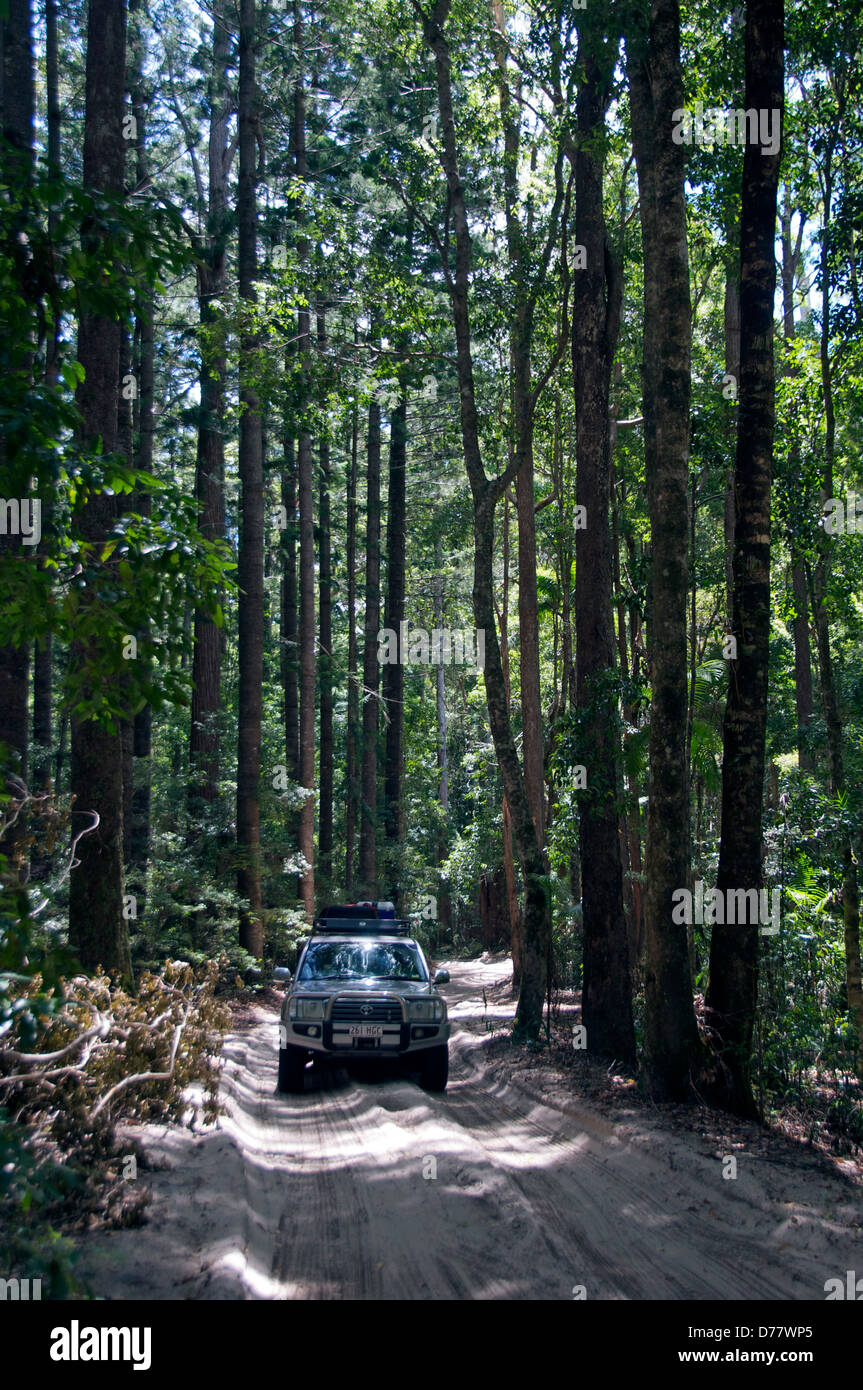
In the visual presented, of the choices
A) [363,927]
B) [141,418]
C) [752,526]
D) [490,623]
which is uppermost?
[141,418]

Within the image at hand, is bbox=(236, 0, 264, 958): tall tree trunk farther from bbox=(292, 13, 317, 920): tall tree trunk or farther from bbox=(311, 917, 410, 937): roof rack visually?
bbox=(311, 917, 410, 937): roof rack

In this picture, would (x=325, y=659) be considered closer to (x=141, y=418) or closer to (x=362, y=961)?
(x=141, y=418)

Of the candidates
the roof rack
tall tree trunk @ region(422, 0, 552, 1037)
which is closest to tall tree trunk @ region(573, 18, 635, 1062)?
tall tree trunk @ region(422, 0, 552, 1037)

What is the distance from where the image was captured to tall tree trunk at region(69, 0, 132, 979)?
962 centimetres

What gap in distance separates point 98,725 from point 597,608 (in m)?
6.11

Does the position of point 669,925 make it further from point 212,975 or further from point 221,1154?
point 212,975

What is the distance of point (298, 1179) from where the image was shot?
7.11 metres

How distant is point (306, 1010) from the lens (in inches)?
402

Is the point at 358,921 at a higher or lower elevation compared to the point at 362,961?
higher

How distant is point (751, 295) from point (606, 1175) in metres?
8.05

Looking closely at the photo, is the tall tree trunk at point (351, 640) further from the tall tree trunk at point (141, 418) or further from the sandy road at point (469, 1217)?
the sandy road at point (469, 1217)

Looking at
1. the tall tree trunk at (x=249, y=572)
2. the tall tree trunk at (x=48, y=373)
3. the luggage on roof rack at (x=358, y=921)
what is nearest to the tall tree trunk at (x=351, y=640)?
the tall tree trunk at (x=249, y=572)

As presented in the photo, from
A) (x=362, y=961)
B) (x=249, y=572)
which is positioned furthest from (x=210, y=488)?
(x=362, y=961)
